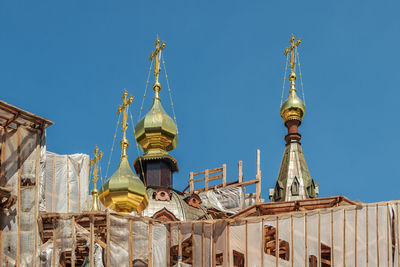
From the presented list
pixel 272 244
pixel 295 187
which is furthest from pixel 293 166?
pixel 272 244

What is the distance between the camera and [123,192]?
170 feet

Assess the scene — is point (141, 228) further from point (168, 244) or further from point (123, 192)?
point (123, 192)

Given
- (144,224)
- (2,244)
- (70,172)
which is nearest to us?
(2,244)

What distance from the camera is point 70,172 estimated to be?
5362cm

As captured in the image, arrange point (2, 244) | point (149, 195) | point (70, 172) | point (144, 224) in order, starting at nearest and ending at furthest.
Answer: point (2, 244), point (144, 224), point (70, 172), point (149, 195)

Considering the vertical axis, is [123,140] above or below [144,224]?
above

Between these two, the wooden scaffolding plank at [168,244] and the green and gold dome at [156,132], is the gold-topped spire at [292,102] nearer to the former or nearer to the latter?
the green and gold dome at [156,132]

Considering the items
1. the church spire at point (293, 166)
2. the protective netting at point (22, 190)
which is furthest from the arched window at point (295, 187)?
the protective netting at point (22, 190)

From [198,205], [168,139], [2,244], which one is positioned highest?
[168,139]

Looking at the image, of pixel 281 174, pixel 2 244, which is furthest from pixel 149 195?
pixel 2 244

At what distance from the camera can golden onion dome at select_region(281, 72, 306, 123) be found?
2397 inches

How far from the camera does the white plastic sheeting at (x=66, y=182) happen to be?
51969mm

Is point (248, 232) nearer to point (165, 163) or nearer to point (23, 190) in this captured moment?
point (23, 190)

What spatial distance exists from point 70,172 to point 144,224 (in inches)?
462
